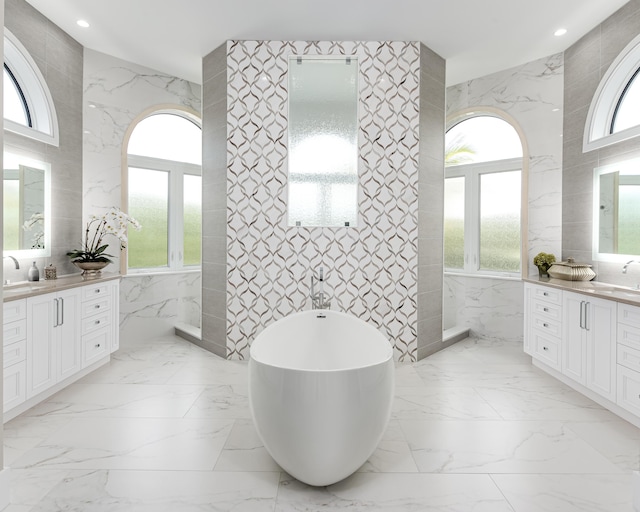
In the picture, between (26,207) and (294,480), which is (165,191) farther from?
(294,480)

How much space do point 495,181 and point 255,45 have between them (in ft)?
9.80

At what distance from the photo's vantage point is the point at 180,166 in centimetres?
442

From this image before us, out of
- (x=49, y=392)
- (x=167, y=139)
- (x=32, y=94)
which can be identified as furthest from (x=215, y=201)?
(x=49, y=392)

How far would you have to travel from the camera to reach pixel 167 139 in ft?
14.4

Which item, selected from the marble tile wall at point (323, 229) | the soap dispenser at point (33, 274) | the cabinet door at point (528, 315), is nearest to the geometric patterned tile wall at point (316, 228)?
the marble tile wall at point (323, 229)

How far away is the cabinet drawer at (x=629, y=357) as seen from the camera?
2234mm

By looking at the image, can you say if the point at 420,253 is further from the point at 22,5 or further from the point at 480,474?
the point at 22,5

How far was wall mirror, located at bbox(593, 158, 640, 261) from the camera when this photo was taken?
9.69ft

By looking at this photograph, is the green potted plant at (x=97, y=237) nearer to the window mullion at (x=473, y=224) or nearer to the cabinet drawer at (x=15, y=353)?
the cabinet drawer at (x=15, y=353)

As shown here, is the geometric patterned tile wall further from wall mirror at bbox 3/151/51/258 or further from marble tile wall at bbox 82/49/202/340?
wall mirror at bbox 3/151/51/258

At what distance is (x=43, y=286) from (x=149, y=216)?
1.74m

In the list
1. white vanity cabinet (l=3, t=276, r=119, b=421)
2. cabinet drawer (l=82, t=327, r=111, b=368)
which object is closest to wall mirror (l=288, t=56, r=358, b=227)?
white vanity cabinet (l=3, t=276, r=119, b=421)

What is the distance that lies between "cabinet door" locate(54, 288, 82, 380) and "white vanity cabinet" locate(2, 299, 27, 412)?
0.32m

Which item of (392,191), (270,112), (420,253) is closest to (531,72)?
(392,191)
